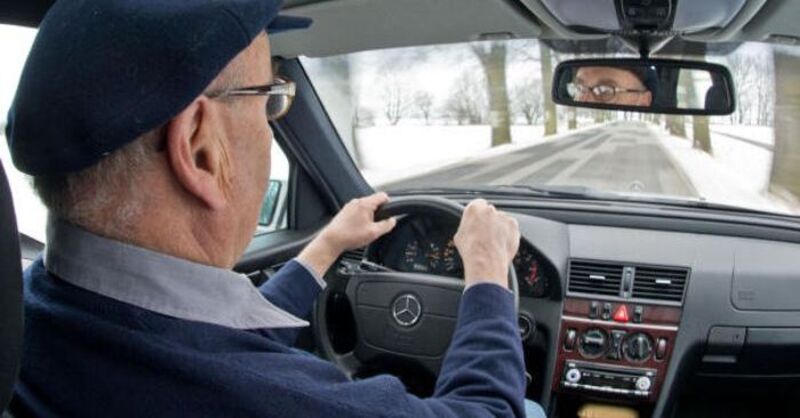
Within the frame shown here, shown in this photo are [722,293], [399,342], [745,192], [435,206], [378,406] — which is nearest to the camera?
[378,406]

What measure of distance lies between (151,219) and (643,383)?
264cm

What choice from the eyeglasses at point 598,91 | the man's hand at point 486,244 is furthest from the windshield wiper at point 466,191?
the man's hand at point 486,244

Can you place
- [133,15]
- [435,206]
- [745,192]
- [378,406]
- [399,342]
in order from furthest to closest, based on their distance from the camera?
[745,192] → [399,342] → [435,206] → [378,406] → [133,15]

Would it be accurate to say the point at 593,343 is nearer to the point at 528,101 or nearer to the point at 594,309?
the point at 594,309

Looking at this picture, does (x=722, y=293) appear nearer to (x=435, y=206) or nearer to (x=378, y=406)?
(x=435, y=206)

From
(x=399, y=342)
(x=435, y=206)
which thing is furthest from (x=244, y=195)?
(x=399, y=342)

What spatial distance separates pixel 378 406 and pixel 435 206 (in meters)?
1.42

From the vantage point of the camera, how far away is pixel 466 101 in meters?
5.18

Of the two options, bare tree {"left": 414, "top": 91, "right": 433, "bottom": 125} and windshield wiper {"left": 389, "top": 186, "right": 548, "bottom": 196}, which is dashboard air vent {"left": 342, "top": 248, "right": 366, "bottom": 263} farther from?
bare tree {"left": 414, "top": 91, "right": 433, "bottom": 125}

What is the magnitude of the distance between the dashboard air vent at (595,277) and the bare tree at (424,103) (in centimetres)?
194

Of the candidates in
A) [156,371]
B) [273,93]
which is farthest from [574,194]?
[156,371]

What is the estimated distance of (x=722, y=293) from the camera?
10.8ft

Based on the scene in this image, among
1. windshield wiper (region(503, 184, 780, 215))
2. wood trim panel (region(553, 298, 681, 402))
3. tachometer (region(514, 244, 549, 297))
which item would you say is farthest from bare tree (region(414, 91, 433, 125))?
wood trim panel (region(553, 298, 681, 402))

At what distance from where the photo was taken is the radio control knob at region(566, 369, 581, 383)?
3408 mm
